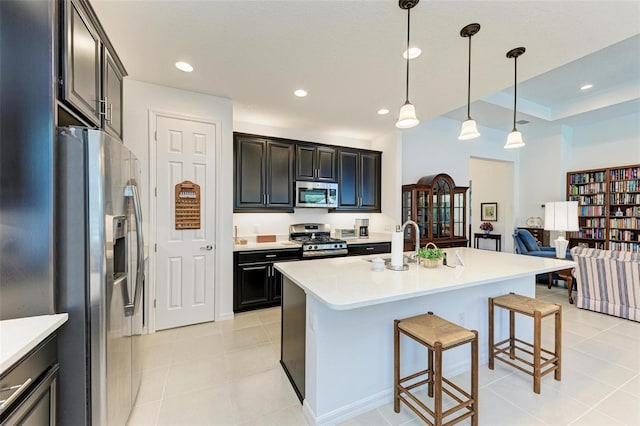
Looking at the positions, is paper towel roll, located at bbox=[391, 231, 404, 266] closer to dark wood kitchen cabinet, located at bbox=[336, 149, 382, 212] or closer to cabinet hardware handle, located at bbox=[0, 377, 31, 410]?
cabinet hardware handle, located at bbox=[0, 377, 31, 410]

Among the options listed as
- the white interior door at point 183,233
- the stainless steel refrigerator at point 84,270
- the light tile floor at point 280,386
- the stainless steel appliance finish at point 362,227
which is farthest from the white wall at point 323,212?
the stainless steel refrigerator at point 84,270

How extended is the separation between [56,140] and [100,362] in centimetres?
104

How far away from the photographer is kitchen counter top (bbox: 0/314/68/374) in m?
0.88

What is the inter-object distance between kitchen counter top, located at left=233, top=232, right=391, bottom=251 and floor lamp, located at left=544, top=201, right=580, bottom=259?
2.34 metres

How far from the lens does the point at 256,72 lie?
2.64 meters

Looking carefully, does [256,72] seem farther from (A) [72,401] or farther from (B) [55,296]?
(A) [72,401]

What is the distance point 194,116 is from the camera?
3078 millimetres

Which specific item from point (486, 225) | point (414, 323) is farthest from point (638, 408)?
point (486, 225)

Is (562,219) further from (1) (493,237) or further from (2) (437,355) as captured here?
(2) (437,355)

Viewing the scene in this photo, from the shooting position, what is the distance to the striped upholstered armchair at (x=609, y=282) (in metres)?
3.14

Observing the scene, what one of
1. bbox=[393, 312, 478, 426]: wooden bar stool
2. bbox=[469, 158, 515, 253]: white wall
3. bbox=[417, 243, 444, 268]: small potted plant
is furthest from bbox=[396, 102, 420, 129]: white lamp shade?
bbox=[469, 158, 515, 253]: white wall

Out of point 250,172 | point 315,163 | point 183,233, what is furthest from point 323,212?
point 183,233

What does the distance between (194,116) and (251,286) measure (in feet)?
7.11

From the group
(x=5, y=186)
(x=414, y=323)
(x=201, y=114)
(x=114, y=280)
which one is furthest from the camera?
(x=201, y=114)
